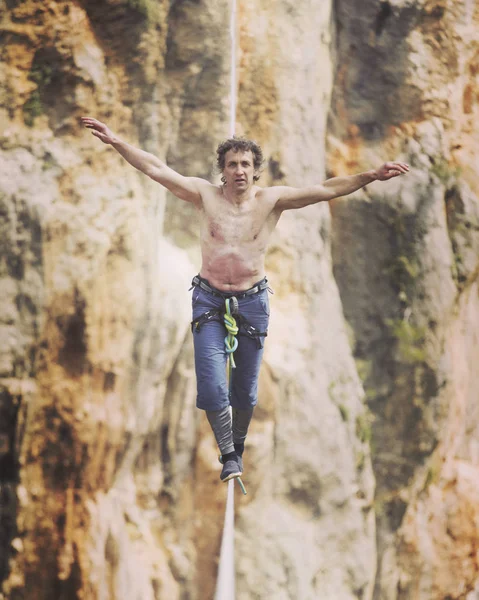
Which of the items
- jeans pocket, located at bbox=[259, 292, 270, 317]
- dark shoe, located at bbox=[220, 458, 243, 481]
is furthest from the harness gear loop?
dark shoe, located at bbox=[220, 458, 243, 481]

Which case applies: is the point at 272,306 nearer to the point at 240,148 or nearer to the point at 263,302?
the point at 263,302

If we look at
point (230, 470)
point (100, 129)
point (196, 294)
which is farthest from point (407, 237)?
point (100, 129)

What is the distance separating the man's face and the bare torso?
0.11 meters

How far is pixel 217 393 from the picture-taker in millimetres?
4707

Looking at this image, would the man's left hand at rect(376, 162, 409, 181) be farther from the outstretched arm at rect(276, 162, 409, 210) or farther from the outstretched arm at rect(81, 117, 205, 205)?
the outstretched arm at rect(81, 117, 205, 205)

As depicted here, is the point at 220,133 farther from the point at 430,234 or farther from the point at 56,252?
the point at 430,234

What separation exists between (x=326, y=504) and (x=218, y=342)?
357 cm

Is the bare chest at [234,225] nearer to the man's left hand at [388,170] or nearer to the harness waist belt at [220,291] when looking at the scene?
the harness waist belt at [220,291]

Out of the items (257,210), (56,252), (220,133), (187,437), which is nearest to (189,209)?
(220,133)

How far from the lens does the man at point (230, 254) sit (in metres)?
4.75

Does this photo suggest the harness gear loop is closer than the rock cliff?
Yes

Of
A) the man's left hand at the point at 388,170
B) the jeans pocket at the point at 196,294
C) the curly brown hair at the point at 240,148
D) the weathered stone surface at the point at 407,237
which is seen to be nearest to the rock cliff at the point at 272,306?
the weathered stone surface at the point at 407,237

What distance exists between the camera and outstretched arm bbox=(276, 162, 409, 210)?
4.63 m

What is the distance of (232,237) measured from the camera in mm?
4898
